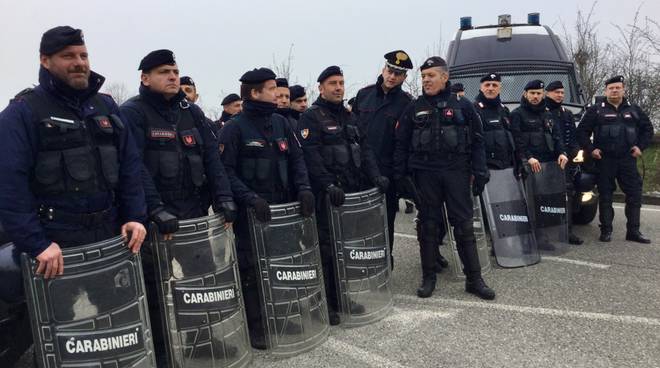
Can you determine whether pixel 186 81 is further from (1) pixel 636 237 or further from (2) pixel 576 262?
(1) pixel 636 237

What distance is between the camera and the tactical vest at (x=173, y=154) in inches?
121

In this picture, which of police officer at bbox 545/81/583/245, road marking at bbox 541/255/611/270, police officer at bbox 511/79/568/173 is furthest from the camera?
police officer at bbox 545/81/583/245

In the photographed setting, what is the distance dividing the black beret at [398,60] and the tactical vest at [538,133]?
1940 millimetres

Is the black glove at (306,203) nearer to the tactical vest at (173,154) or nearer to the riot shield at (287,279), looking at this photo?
the riot shield at (287,279)

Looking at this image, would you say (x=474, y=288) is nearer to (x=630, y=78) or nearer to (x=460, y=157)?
(x=460, y=157)

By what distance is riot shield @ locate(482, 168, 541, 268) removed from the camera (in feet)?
16.8

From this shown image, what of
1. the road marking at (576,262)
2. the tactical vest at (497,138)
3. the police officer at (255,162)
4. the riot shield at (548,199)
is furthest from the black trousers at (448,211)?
the riot shield at (548,199)

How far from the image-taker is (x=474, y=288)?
4.34 meters

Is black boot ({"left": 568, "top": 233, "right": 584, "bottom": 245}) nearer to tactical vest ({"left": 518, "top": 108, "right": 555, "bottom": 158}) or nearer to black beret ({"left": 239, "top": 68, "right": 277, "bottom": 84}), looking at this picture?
tactical vest ({"left": 518, "top": 108, "right": 555, "bottom": 158})

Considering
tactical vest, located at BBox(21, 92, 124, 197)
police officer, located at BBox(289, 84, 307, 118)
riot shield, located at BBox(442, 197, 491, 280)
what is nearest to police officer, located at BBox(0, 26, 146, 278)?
tactical vest, located at BBox(21, 92, 124, 197)

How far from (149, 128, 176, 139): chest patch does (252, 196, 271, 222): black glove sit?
2.12 ft

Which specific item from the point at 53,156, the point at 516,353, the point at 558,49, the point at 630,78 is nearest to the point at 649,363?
the point at 516,353

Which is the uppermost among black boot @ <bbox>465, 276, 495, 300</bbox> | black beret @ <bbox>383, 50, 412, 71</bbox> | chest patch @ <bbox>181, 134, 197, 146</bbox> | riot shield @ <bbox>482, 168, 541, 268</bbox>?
black beret @ <bbox>383, 50, 412, 71</bbox>

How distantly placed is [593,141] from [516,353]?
3908mm
